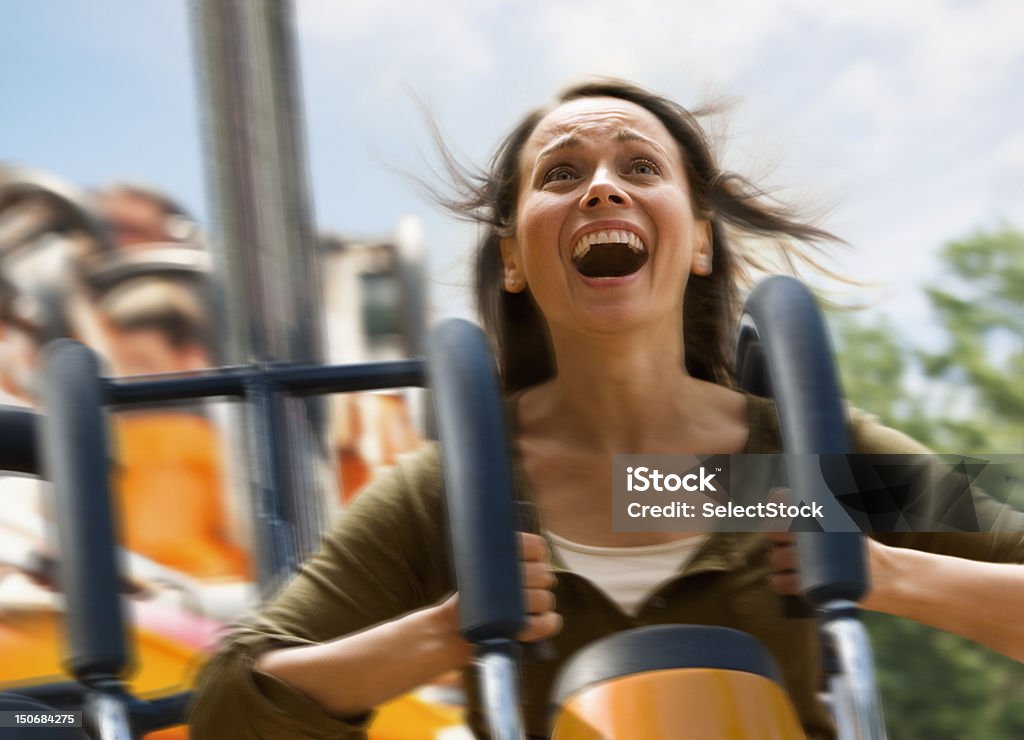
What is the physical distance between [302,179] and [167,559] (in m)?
1.02

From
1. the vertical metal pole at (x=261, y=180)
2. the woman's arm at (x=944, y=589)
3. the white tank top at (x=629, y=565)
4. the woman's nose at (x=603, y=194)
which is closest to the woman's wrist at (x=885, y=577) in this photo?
the woman's arm at (x=944, y=589)

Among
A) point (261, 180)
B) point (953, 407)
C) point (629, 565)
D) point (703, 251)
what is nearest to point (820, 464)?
point (629, 565)

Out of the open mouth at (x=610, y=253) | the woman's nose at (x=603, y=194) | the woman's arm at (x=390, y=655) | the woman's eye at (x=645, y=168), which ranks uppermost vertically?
the woman's eye at (x=645, y=168)

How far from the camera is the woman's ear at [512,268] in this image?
2.30 ft

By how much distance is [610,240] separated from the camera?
0.61 meters

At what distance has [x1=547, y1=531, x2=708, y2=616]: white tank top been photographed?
0.57 m

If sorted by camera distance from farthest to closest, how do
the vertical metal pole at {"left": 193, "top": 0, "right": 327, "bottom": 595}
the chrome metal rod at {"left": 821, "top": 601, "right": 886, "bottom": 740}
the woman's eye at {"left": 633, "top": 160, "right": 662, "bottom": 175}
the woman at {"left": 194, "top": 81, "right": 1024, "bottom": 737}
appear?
the vertical metal pole at {"left": 193, "top": 0, "right": 327, "bottom": 595}
the woman's eye at {"left": 633, "top": 160, "right": 662, "bottom": 175}
the woman at {"left": 194, "top": 81, "right": 1024, "bottom": 737}
the chrome metal rod at {"left": 821, "top": 601, "right": 886, "bottom": 740}

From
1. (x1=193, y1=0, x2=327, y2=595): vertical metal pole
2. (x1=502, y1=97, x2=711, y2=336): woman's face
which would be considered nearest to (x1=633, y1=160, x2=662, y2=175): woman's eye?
(x1=502, y1=97, x2=711, y2=336): woman's face

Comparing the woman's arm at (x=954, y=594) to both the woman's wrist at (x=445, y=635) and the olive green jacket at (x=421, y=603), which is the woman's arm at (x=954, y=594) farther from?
the woman's wrist at (x=445, y=635)

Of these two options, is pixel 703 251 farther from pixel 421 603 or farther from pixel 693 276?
pixel 421 603

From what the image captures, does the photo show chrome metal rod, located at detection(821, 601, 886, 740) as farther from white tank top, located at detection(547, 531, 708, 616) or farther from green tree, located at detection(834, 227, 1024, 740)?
green tree, located at detection(834, 227, 1024, 740)

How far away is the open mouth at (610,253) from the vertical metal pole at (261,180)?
0.25 m

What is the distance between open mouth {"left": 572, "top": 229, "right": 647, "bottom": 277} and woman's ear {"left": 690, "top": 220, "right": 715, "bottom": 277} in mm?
86

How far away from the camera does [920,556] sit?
508 millimetres
